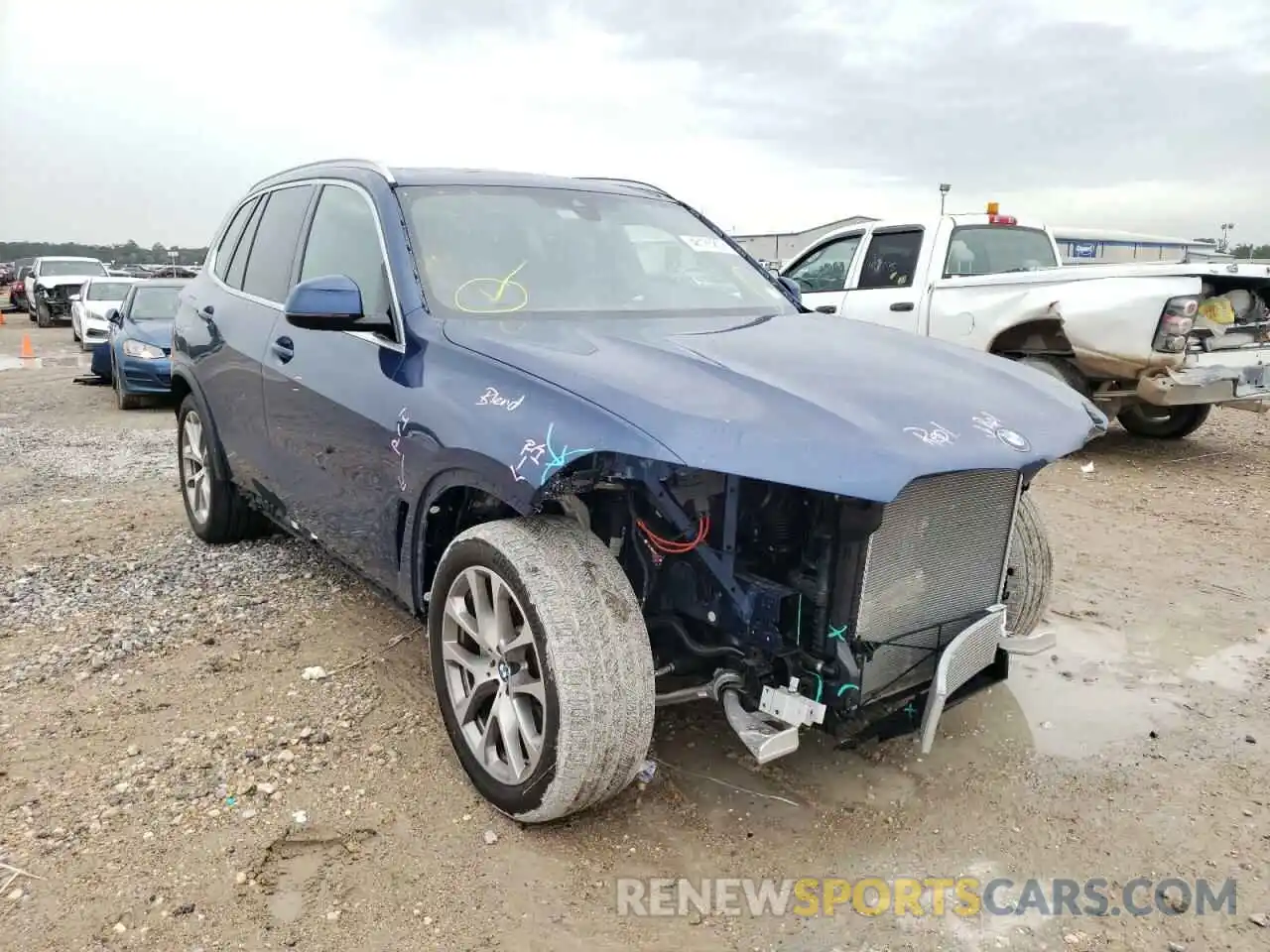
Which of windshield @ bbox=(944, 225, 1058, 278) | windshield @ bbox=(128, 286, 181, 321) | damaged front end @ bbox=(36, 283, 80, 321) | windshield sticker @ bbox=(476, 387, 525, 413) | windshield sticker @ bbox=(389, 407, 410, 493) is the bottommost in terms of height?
damaged front end @ bbox=(36, 283, 80, 321)

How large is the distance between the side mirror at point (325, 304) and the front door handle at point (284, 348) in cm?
76

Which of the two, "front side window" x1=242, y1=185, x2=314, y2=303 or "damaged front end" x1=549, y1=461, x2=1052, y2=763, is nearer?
"damaged front end" x1=549, y1=461, x2=1052, y2=763

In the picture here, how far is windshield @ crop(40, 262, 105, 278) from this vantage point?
25.0 metres

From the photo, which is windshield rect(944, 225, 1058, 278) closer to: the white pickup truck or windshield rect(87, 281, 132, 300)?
the white pickup truck

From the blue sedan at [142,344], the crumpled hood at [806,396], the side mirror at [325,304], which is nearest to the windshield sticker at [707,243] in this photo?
the crumpled hood at [806,396]

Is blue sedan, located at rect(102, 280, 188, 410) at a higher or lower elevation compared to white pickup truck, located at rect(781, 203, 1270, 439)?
lower

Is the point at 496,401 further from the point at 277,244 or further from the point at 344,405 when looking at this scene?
the point at 277,244

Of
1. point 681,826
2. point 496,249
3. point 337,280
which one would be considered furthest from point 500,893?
point 496,249

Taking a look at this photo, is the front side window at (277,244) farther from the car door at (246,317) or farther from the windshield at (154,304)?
the windshield at (154,304)

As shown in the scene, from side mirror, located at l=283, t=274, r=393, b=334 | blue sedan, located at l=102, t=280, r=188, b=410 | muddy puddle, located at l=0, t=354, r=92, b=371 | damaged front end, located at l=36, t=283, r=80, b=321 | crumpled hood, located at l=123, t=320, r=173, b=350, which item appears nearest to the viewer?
side mirror, located at l=283, t=274, r=393, b=334

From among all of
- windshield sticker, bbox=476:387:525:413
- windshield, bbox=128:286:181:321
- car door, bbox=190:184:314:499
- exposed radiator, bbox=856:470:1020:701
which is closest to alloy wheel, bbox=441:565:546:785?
windshield sticker, bbox=476:387:525:413

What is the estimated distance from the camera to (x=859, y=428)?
228 centimetres

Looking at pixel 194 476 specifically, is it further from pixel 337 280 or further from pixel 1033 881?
pixel 1033 881

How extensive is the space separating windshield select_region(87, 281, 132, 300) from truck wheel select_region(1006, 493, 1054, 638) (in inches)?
641
